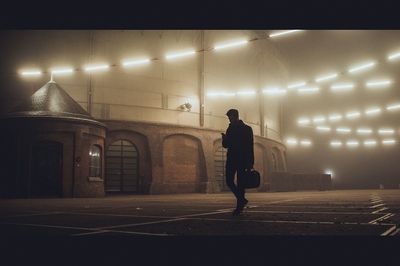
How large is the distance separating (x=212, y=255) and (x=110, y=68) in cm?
2097

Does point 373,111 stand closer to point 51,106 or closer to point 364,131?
point 364,131

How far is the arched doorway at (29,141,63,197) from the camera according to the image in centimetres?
1711

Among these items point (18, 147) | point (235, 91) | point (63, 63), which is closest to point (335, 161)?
point (235, 91)

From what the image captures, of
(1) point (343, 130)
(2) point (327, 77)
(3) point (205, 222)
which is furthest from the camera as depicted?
(1) point (343, 130)

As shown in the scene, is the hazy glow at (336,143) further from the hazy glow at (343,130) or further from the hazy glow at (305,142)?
the hazy glow at (305,142)

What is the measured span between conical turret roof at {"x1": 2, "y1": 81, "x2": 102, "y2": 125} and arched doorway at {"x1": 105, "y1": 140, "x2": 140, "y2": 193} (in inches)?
132

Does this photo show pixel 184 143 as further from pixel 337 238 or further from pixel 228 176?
pixel 337 238

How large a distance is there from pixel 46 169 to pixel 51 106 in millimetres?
3078

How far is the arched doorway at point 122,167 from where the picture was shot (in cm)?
2156

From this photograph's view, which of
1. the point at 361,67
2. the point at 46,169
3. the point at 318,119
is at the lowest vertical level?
the point at 46,169

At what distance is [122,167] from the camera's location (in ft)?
72.0

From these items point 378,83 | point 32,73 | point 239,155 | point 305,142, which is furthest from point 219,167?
point 239,155

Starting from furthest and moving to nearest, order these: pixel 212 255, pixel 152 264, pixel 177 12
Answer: pixel 177 12, pixel 212 255, pixel 152 264

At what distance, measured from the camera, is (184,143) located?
24.1 meters
